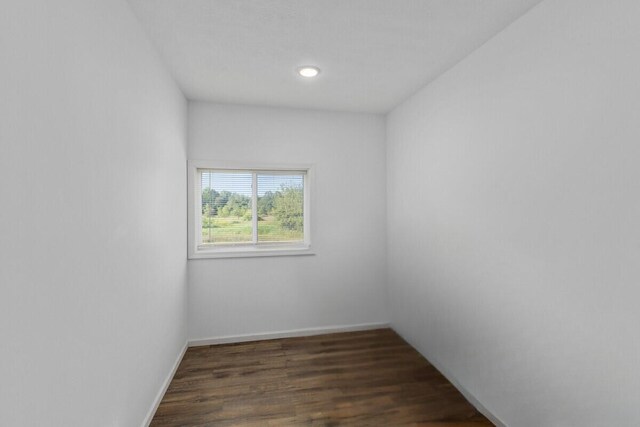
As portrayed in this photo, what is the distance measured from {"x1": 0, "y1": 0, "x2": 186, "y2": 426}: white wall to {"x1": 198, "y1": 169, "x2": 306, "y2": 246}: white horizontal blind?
1.19 metres

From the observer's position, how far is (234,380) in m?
2.54

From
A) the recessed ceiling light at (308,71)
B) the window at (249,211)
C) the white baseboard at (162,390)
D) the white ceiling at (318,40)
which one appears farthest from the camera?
the window at (249,211)

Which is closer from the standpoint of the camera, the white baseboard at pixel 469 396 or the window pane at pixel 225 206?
the white baseboard at pixel 469 396

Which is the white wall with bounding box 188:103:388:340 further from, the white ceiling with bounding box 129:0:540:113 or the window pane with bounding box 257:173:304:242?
the white ceiling with bounding box 129:0:540:113

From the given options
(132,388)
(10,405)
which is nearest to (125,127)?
(10,405)

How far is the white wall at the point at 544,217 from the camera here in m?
1.34

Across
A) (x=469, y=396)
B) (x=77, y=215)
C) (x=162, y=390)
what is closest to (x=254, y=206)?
(x=162, y=390)

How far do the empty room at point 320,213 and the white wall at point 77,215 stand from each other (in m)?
0.01

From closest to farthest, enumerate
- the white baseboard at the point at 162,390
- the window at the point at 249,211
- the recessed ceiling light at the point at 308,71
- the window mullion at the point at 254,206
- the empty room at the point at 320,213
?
the empty room at the point at 320,213
the white baseboard at the point at 162,390
the recessed ceiling light at the point at 308,71
the window at the point at 249,211
the window mullion at the point at 254,206

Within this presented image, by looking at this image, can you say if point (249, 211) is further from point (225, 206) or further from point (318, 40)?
point (318, 40)

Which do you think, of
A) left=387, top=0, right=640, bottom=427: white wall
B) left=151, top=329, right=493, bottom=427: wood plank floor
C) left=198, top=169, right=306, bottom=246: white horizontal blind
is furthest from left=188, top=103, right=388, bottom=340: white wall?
left=387, top=0, right=640, bottom=427: white wall

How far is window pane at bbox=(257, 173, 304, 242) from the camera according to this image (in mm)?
3479

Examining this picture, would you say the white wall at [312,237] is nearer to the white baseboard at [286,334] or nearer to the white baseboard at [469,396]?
the white baseboard at [286,334]

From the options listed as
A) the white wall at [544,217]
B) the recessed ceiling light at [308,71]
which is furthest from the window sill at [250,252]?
the recessed ceiling light at [308,71]
